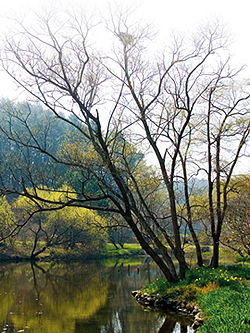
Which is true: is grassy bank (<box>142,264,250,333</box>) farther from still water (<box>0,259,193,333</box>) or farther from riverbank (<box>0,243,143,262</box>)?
riverbank (<box>0,243,143,262</box>)

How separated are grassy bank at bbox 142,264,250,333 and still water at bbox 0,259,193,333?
38.0 inches

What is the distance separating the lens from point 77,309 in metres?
11.8

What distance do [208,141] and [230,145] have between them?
1.12 meters

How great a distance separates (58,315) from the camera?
10.8 m

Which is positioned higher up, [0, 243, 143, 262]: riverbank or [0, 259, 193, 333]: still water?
[0, 243, 143, 262]: riverbank

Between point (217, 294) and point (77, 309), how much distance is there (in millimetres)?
4630

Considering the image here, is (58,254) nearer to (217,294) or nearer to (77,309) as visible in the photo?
(77,309)

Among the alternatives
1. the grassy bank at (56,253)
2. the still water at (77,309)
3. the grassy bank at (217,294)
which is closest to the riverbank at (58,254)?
the grassy bank at (56,253)

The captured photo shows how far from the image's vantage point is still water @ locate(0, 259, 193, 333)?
9.38 m

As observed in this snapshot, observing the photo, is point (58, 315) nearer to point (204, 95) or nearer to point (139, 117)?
point (139, 117)

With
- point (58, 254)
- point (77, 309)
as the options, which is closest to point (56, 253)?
point (58, 254)

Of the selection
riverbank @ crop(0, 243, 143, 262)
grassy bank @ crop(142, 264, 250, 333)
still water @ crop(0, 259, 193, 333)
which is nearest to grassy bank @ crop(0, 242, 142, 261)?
riverbank @ crop(0, 243, 143, 262)

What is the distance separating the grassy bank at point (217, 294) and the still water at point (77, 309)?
96 centimetres

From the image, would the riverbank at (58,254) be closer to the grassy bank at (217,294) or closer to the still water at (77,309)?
the still water at (77,309)
